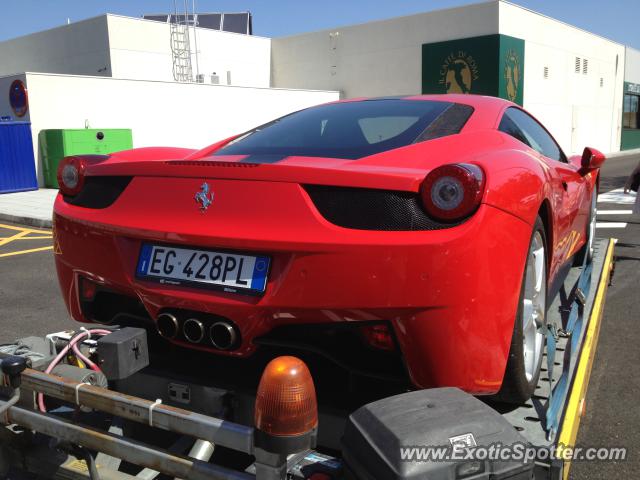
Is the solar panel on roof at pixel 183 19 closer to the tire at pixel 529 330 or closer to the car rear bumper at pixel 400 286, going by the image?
the tire at pixel 529 330

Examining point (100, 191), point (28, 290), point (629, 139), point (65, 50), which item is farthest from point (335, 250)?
point (629, 139)

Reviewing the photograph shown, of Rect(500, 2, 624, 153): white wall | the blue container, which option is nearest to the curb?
the blue container

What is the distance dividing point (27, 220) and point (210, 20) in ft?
77.4

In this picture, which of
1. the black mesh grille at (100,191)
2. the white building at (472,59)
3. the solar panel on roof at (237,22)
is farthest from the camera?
the solar panel on roof at (237,22)

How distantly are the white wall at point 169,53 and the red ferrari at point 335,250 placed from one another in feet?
68.6

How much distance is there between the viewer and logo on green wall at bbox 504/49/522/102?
2358cm

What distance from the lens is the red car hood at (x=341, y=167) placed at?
1.87m

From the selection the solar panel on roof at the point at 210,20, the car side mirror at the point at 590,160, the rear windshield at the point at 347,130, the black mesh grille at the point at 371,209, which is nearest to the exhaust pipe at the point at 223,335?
the black mesh grille at the point at 371,209

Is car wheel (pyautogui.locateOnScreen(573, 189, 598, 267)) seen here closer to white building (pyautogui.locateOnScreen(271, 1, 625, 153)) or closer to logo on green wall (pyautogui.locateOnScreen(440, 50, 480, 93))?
white building (pyautogui.locateOnScreen(271, 1, 625, 153))

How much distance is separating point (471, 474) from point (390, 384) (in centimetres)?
82

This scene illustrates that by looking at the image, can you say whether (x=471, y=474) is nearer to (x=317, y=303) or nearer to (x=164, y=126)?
(x=317, y=303)

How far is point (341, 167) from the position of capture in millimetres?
1953

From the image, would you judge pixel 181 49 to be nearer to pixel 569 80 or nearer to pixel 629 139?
pixel 569 80

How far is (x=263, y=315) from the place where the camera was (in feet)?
6.26
